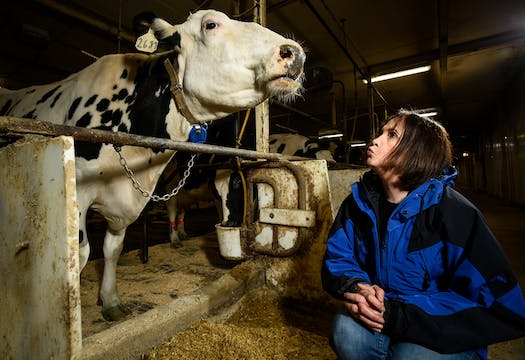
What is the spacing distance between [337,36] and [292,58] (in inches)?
239

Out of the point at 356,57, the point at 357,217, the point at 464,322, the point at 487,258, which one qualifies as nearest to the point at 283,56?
the point at 357,217

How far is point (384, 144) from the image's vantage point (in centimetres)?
140

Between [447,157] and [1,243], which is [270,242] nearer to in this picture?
[447,157]

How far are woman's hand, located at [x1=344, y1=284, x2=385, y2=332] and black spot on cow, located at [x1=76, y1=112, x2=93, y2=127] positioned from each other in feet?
6.16

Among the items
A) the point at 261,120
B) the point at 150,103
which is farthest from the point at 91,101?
the point at 261,120

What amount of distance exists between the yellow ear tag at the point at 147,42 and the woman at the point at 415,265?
4.95ft

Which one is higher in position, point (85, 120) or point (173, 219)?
point (85, 120)

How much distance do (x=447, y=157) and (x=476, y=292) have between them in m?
0.61

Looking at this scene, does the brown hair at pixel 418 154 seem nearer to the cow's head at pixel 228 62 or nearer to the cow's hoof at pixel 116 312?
the cow's head at pixel 228 62

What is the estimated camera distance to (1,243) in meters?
0.92

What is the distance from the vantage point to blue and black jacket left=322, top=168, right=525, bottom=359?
100 cm

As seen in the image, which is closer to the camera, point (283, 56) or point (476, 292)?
point (476, 292)

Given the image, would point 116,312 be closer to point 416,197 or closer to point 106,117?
point 106,117

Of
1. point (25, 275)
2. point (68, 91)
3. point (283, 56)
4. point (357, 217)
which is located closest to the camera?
point (25, 275)
